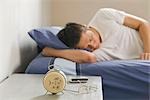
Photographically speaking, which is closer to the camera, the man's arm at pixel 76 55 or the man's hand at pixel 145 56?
the man's arm at pixel 76 55

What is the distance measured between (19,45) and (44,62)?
0.84 feet

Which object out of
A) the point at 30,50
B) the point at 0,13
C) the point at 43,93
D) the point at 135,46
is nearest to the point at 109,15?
the point at 135,46

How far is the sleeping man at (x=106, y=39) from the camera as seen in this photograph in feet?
5.34

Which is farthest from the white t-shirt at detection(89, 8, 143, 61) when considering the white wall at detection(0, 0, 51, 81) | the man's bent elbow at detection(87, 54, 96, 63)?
the white wall at detection(0, 0, 51, 81)

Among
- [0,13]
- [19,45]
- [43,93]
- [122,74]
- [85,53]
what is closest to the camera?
[43,93]

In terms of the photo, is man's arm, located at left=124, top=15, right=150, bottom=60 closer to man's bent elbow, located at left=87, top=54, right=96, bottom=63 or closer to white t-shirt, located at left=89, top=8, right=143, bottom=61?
white t-shirt, located at left=89, top=8, right=143, bottom=61

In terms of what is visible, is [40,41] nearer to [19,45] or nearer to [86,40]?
[19,45]

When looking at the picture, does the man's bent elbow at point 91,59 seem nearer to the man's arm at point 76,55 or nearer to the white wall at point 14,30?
the man's arm at point 76,55

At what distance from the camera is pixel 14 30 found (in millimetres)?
1602

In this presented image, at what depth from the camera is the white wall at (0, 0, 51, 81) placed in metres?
1.41

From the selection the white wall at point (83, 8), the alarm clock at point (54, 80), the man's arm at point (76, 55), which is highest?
the white wall at point (83, 8)

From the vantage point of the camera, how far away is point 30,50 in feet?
6.48

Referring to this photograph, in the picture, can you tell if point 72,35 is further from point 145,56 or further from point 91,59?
point 145,56

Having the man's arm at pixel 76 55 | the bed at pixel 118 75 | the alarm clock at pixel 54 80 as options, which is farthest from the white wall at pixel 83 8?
the alarm clock at pixel 54 80
